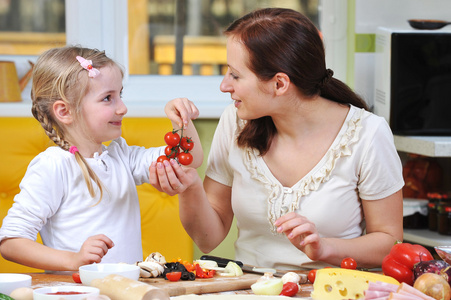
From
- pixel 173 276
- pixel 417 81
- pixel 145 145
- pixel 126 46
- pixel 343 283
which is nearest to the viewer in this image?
pixel 343 283

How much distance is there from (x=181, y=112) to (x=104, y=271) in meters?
0.55

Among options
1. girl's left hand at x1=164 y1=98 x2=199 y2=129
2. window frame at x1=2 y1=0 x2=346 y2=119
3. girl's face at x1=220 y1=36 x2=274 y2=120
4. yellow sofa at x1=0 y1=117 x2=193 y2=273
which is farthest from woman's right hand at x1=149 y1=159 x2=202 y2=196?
window frame at x1=2 y1=0 x2=346 y2=119

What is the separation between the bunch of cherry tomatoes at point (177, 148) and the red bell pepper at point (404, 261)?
507 mm

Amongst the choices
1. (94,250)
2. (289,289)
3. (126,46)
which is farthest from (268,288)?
(126,46)

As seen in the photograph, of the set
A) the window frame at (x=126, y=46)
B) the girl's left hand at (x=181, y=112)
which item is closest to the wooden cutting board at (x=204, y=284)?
the girl's left hand at (x=181, y=112)

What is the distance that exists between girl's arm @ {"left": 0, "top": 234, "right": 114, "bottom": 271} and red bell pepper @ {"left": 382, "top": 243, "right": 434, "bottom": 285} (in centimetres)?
58

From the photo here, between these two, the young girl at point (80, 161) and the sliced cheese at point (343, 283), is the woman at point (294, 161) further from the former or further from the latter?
the sliced cheese at point (343, 283)

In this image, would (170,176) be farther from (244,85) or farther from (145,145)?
(145,145)

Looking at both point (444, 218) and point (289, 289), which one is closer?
point (289, 289)

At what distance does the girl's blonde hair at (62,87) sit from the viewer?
1.67 meters

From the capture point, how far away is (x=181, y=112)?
165 cm

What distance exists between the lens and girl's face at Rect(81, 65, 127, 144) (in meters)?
1.67

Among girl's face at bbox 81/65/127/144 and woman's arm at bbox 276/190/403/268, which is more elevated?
girl's face at bbox 81/65/127/144

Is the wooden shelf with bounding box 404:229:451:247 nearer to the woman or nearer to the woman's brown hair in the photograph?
the woman
